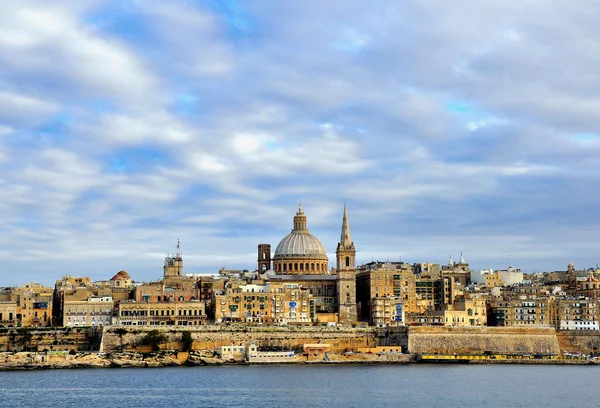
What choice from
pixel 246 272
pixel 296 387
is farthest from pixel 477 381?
pixel 246 272

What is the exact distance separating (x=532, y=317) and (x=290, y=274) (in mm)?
24917

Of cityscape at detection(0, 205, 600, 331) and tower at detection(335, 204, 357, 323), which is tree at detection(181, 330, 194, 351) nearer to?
cityscape at detection(0, 205, 600, 331)

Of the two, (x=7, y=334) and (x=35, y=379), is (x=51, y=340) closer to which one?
(x=7, y=334)

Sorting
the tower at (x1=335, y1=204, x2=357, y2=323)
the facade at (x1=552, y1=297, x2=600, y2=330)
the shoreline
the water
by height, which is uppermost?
the tower at (x1=335, y1=204, x2=357, y2=323)

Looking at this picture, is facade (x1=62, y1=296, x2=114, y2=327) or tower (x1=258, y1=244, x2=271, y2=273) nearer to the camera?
facade (x1=62, y1=296, x2=114, y2=327)

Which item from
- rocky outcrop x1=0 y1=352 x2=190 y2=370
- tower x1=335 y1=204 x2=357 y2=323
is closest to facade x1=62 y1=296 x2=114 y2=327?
rocky outcrop x1=0 y1=352 x2=190 y2=370

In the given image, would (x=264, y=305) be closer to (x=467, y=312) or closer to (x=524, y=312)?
(x=467, y=312)

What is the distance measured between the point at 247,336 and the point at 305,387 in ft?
85.5

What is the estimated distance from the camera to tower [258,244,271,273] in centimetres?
12100

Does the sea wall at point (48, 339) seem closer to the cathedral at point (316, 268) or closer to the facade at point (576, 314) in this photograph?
the cathedral at point (316, 268)

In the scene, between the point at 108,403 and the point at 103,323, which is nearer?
the point at 108,403

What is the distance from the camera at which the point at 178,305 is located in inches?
3890

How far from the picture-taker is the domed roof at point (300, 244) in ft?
376

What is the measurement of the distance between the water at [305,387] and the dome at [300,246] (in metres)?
30.6
